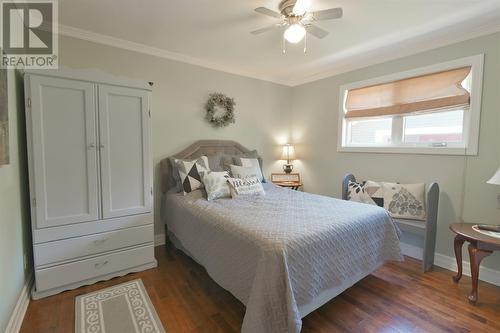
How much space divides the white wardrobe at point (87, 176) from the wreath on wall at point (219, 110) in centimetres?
110

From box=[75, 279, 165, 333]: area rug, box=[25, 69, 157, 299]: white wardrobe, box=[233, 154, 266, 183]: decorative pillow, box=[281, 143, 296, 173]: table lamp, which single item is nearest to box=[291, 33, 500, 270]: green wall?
box=[281, 143, 296, 173]: table lamp

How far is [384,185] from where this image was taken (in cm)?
286

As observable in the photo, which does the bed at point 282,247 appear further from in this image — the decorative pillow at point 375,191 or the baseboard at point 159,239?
the decorative pillow at point 375,191

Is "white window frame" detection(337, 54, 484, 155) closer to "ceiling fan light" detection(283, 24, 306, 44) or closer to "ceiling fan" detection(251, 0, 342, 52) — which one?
"ceiling fan" detection(251, 0, 342, 52)

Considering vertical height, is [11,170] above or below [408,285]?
above

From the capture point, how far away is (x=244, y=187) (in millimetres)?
2711

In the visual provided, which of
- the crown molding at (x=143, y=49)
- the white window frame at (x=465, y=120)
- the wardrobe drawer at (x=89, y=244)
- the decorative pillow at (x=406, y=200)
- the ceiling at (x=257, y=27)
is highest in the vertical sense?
the ceiling at (x=257, y=27)

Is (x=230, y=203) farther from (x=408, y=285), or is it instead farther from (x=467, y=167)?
(x=467, y=167)

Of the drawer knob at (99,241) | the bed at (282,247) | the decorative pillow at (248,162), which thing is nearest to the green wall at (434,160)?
the bed at (282,247)

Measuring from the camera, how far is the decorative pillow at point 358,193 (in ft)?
9.58

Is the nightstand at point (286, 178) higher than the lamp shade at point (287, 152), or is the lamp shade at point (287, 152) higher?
the lamp shade at point (287, 152)

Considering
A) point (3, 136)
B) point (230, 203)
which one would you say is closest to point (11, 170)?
point (3, 136)

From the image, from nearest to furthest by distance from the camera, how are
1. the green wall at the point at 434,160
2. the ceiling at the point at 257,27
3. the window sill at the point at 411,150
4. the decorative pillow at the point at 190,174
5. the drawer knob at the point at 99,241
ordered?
the ceiling at the point at 257,27 → the drawer knob at the point at 99,241 → the green wall at the point at 434,160 → the window sill at the point at 411,150 → the decorative pillow at the point at 190,174

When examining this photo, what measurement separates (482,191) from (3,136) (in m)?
3.83
